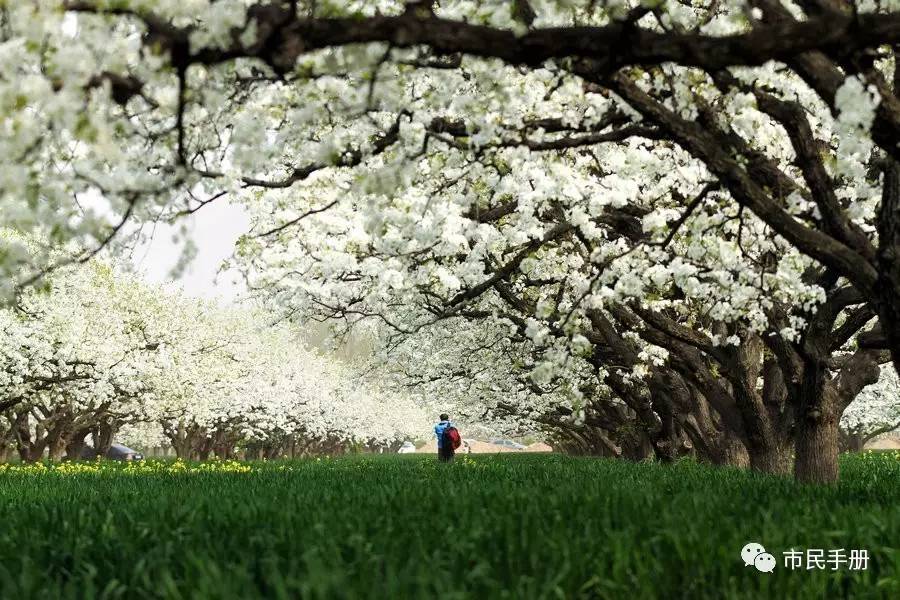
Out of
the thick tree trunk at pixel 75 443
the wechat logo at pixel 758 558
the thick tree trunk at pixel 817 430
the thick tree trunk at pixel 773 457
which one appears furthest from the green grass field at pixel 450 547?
the thick tree trunk at pixel 75 443

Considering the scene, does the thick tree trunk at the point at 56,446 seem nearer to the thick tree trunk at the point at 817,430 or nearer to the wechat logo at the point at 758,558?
the thick tree trunk at the point at 817,430

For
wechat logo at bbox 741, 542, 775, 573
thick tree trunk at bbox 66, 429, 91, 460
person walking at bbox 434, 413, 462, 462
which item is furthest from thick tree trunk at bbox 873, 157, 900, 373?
thick tree trunk at bbox 66, 429, 91, 460

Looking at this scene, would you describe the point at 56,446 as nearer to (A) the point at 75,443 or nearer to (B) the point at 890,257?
(A) the point at 75,443

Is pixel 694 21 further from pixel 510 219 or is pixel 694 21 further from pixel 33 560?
pixel 33 560

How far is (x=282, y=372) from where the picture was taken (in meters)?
58.4

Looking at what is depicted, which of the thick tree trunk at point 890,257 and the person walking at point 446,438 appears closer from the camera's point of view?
the thick tree trunk at point 890,257

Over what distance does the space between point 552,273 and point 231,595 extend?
10068 millimetres

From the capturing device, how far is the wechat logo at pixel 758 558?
17.2 feet

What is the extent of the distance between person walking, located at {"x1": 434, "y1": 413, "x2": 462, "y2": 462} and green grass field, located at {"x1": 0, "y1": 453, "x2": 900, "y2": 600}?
47.3 ft

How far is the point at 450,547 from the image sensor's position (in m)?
5.52

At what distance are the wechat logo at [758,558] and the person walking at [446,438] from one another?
655 inches

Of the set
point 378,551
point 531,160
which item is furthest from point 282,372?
point 378,551

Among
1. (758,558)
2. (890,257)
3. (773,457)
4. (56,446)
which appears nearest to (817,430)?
(773,457)

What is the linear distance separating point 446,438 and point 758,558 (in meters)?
18.2
